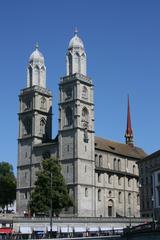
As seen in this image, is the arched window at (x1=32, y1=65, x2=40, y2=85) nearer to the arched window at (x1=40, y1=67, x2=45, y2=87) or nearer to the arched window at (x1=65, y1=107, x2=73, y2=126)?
the arched window at (x1=40, y1=67, x2=45, y2=87)

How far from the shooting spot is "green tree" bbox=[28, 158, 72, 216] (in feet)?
302

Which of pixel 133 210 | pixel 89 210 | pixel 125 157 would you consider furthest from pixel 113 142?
pixel 89 210

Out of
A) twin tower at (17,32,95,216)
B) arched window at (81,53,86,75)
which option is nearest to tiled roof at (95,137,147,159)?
twin tower at (17,32,95,216)

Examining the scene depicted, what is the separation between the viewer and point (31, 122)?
367ft

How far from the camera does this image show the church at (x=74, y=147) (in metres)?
104

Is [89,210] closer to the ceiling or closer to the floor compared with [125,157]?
closer to the floor

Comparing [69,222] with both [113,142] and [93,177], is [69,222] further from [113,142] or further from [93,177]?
[113,142]

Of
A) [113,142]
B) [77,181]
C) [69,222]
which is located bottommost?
[69,222]

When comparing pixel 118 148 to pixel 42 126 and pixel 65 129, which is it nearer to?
pixel 42 126

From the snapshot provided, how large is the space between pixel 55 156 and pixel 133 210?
24.0 meters

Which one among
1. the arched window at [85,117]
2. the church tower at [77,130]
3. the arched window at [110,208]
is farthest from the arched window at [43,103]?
the arched window at [110,208]

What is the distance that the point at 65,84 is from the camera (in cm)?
10912

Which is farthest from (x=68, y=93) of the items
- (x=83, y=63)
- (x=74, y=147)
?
(x=74, y=147)

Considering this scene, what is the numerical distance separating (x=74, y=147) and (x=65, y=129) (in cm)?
457
